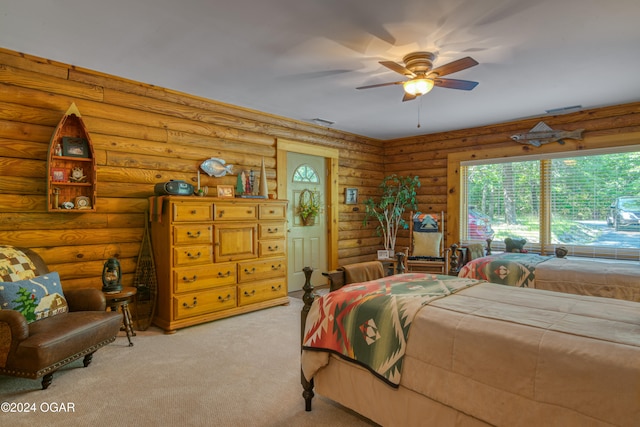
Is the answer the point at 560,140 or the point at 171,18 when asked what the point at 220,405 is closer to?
the point at 171,18

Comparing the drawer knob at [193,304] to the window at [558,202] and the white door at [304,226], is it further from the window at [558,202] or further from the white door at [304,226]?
the window at [558,202]

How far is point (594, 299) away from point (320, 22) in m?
2.37

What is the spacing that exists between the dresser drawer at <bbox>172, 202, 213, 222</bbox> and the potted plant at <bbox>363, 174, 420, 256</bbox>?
126 inches

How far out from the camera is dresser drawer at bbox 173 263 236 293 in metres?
3.56

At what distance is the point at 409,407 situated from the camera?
169cm

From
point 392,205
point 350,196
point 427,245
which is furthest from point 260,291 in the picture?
point 392,205

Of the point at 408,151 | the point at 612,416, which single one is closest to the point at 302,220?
the point at 408,151

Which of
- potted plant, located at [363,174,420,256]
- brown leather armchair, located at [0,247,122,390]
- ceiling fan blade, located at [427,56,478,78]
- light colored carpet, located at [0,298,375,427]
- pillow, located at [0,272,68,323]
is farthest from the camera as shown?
potted plant, located at [363,174,420,256]

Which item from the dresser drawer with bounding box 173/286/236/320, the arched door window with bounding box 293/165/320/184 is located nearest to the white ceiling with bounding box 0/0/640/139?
the arched door window with bounding box 293/165/320/184

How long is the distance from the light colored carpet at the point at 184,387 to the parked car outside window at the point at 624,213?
4223mm

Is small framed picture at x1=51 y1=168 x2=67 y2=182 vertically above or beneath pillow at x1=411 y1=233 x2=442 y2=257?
above

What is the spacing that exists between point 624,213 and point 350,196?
12.0ft

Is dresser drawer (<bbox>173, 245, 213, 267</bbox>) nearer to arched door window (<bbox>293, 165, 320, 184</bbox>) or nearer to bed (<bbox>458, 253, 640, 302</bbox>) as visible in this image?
arched door window (<bbox>293, 165, 320, 184</bbox>)

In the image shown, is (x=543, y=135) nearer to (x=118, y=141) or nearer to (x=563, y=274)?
(x=563, y=274)
